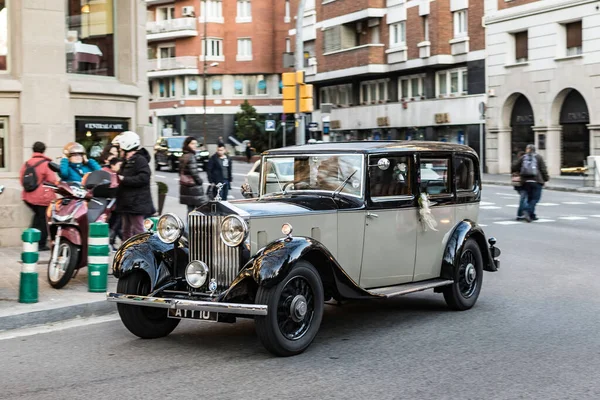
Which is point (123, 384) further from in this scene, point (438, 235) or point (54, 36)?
point (54, 36)

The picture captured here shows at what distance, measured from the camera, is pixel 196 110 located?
65938 millimetres

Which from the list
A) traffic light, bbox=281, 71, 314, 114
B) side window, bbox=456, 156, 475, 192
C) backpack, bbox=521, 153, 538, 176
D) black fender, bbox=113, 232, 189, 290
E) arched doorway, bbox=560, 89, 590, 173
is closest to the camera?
black fender, bbox=113, 232, 189, 290

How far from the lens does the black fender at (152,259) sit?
290 inches

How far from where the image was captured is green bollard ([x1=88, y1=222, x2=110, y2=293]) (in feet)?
30.8

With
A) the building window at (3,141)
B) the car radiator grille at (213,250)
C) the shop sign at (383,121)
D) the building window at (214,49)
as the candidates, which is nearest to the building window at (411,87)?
the shop sign at (383,121)

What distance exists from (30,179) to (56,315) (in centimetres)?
465

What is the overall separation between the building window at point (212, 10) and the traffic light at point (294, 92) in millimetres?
45962

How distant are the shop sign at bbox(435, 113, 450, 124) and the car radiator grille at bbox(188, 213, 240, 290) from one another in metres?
35.2

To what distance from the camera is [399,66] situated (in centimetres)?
4397

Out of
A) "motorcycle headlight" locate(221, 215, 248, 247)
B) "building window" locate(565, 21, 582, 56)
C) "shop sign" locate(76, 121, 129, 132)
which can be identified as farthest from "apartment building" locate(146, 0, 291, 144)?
"motorcycle headlight" locate(221, 215, 248, 247)

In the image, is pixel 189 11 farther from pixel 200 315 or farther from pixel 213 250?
pixel 200 315

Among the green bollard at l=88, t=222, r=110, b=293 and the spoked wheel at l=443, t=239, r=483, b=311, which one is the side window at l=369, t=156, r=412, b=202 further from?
the green bollard at l=88, t=222, r=110, b=293

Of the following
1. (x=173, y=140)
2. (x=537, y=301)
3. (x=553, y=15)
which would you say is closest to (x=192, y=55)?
(x=173, y=140)

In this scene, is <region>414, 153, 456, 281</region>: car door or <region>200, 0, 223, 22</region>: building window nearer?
<region>414, 153, 456, 281</region>: car door
